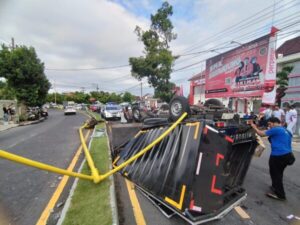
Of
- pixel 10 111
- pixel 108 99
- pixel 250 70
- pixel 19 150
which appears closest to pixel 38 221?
pixel 19 150

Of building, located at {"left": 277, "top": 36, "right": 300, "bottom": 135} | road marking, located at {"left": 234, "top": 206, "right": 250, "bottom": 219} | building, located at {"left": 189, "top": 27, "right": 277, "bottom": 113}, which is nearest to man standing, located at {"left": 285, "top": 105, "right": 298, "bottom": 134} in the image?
building, located at {"left": 189, "top": 27, "right": 277, "bottom": 113}

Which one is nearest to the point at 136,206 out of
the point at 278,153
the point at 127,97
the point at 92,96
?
the point at 278,153

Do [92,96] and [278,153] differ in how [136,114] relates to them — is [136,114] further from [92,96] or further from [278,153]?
[92,96]

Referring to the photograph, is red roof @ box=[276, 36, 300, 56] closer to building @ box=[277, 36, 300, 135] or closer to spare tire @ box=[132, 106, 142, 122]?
building @ box=[277, 36, 300, 135]

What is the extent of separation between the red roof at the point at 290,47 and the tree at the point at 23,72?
26932mm

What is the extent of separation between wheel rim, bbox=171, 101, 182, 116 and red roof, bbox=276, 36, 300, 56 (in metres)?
22.4

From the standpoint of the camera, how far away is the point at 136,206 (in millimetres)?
3805

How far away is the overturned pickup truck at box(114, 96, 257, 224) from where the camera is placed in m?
3.07

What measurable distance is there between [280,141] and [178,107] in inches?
87.9

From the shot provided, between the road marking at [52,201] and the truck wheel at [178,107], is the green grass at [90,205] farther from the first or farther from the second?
the truck wheel at [178,107]

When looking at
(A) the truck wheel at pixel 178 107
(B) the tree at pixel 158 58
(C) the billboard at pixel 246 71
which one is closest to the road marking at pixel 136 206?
(A) the truck wheel at pixel 178 107

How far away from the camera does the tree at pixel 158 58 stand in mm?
23625

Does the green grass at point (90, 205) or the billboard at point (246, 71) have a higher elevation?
the billboard at point (246, 71)

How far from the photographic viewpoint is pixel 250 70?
A: 14875 mm
